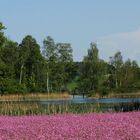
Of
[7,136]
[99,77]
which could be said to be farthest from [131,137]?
[99,77]

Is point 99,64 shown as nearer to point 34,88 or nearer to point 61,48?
point 61,48

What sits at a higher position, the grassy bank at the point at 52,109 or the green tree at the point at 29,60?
the green tree at the point at 29,60

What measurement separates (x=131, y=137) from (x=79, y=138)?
1081mm

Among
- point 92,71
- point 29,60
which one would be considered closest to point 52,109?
point 29,60

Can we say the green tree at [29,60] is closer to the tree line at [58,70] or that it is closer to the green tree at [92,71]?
the tree line at [58,70]

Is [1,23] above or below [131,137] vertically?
above

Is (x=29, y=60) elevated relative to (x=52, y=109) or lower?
elevated

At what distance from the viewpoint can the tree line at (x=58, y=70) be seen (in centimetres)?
12862

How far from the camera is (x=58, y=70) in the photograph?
14388 centimetres

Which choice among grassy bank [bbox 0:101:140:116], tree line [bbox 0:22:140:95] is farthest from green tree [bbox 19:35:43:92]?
grassy bank [bbox 0:101:140:116]

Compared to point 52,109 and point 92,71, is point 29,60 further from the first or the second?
point 52,109

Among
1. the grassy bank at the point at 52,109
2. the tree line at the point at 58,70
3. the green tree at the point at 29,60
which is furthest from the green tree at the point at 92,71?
the grassy bank at the point at 52,109

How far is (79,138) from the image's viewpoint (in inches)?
462

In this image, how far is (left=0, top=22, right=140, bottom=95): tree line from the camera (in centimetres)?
12862
